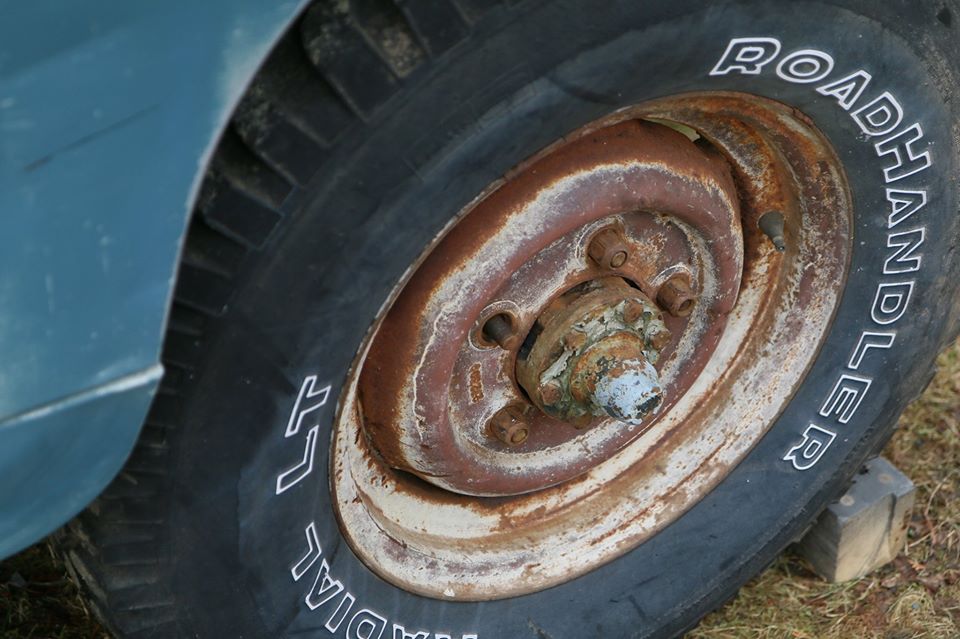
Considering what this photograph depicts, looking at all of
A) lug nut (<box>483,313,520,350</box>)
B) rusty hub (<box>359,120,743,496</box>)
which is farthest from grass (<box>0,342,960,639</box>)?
lug nut (<box>483,313,520,350</box>)

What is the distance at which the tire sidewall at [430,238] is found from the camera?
1.27 meters

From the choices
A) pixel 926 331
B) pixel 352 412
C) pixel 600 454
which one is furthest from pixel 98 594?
pixel 926 331

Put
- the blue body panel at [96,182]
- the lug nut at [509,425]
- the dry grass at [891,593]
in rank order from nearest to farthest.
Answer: the blue body panel at [96,182], the lug nut at [509,425], the dry grass at [891,593]

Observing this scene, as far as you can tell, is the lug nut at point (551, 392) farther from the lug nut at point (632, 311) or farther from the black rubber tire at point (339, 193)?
the black rubber tire at point (339, 193)

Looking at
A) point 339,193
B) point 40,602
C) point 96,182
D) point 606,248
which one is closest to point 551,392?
point 606,248

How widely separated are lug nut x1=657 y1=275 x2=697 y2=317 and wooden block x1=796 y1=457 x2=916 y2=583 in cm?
73

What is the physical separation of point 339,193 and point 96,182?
0.92ft

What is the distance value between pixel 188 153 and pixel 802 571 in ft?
5.97

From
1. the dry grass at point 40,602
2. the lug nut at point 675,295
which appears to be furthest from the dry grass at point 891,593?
the dry grass at point 40,602

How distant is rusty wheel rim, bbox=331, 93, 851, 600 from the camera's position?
5.17 ft

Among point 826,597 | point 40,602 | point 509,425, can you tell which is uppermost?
point 509,425

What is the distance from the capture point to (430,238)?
1.38 m

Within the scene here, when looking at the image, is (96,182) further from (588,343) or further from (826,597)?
(826,597)

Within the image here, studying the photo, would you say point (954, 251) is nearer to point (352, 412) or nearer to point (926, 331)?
point (926, 331)
